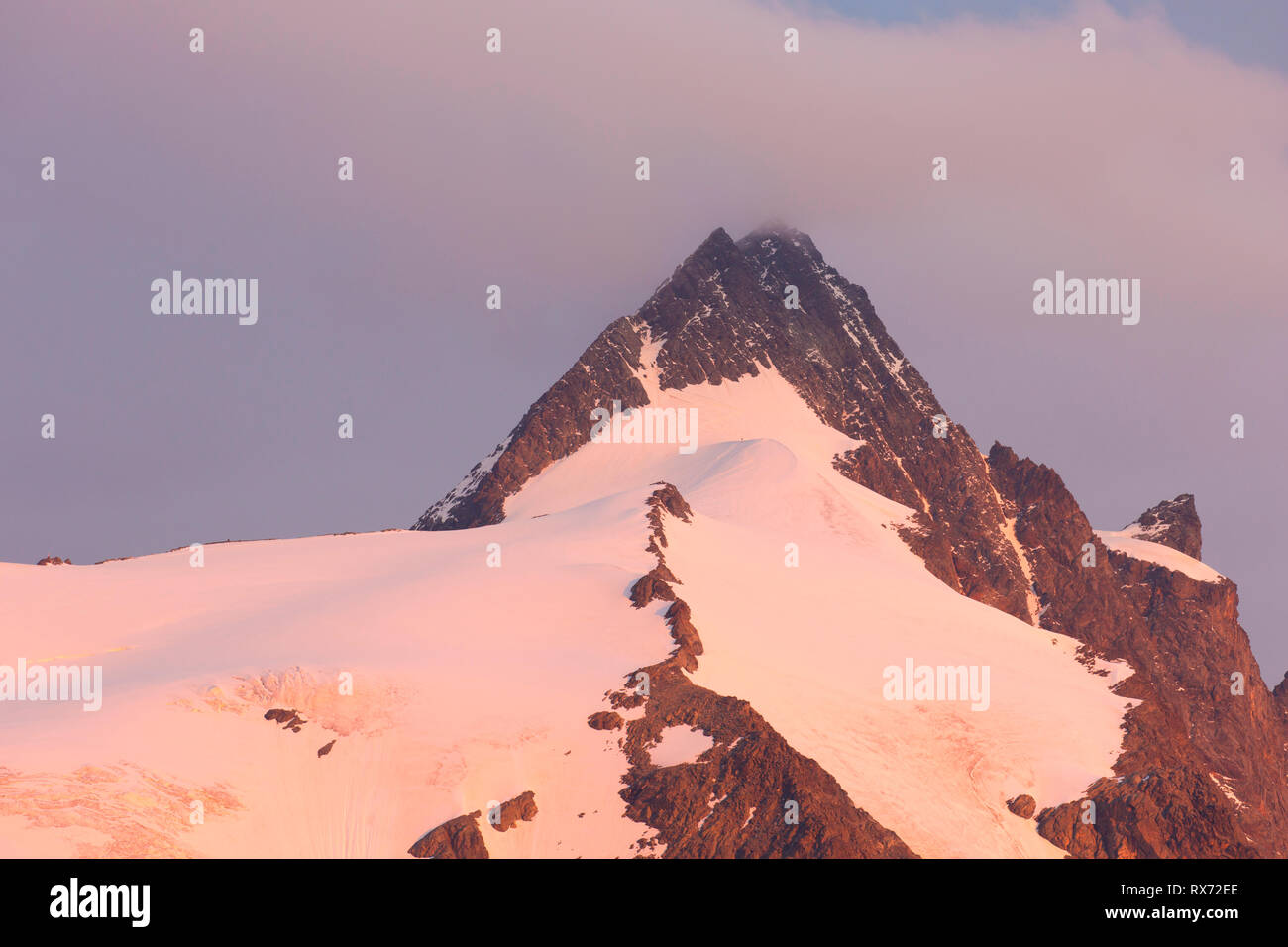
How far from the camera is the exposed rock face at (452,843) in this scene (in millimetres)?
97500

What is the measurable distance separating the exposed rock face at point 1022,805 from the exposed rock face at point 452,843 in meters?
46.6

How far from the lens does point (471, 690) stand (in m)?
113

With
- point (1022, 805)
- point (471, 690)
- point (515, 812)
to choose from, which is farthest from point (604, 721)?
point (1022, 805)

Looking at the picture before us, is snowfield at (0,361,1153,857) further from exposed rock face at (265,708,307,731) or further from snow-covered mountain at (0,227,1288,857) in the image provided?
exposed rock face at (265,708,307,731)

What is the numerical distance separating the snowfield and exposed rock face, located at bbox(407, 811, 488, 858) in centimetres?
156

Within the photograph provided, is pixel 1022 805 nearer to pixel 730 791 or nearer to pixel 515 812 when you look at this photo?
pixel 730 791

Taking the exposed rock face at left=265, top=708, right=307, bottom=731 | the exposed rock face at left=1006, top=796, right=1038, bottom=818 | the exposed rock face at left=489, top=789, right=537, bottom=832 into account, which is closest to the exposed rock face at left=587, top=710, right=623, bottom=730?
the exposed rock face at left=489, top=789, right=537, bottom=832

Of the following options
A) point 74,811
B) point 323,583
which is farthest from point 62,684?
point 323,583

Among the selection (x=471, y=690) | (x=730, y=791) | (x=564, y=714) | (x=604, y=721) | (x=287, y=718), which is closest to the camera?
(x=287, y=718)

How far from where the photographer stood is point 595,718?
112 m

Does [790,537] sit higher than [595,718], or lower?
higher

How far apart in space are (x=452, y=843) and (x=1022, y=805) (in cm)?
4925

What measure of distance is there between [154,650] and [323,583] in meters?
22.1
